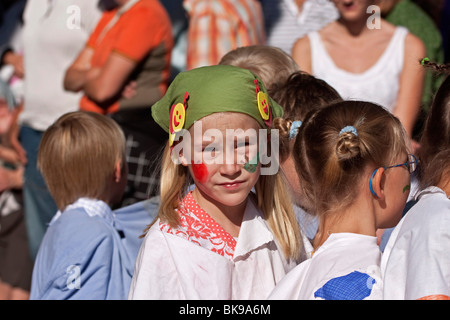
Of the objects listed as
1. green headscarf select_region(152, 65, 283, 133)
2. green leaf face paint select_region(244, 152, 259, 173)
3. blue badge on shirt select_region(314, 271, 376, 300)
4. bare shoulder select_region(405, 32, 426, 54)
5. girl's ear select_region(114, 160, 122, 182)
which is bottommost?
girl's ear select_region(114, 160, 122, 182)

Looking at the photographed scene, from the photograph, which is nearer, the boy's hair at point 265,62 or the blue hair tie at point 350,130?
the blue hair tie at point 350,130

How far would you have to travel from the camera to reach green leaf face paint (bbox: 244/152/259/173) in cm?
253

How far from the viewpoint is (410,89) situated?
3.94 meters

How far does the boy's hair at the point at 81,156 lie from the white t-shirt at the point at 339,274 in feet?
4.10

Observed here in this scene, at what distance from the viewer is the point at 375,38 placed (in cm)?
409

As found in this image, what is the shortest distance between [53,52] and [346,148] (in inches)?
106

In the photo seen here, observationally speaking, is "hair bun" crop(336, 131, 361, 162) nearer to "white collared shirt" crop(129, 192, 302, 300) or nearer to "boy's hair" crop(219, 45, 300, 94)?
"white collared shirt" crop(129, 192, 302, 300)

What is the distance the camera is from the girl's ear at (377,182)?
2422mm

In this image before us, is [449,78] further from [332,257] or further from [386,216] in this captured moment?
[332,257]

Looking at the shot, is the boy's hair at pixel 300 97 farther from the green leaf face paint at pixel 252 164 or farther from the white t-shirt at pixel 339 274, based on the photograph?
the white t-shirt at pixel 339 274

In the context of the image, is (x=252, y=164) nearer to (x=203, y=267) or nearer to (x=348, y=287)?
(x=203, y=267)

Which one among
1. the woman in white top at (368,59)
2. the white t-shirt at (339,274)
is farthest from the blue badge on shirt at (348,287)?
the woman in white top at (368,59)

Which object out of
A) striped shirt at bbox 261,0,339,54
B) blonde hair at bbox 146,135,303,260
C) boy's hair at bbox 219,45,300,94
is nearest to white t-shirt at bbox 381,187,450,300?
blonde hair at bbox 146,135,303,260
